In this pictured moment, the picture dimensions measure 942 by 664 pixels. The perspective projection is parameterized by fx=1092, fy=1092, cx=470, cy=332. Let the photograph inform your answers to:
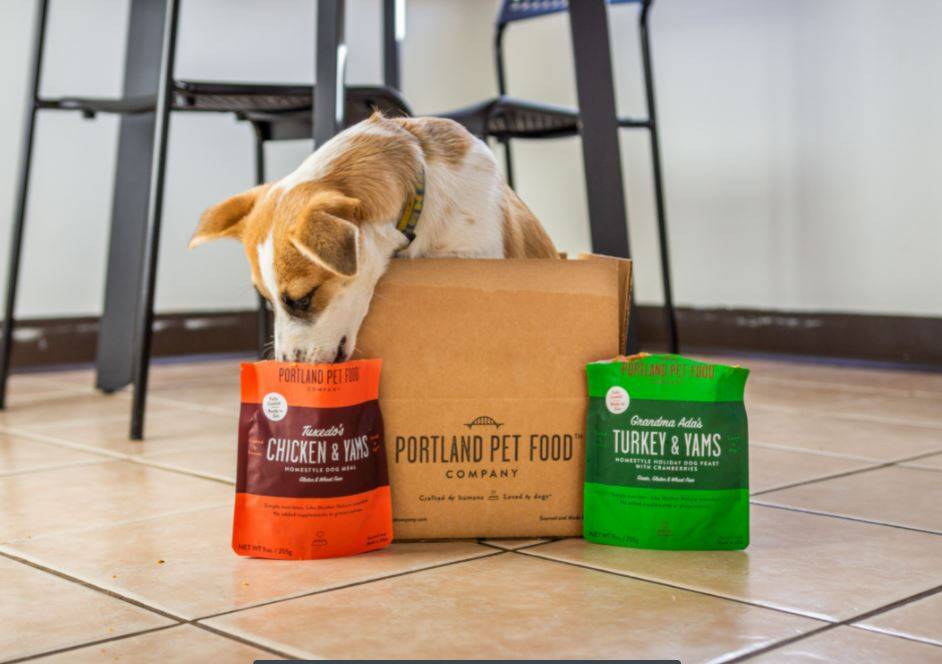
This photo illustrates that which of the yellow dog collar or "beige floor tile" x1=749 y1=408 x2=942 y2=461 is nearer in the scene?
the yellow dog collar

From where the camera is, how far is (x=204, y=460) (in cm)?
182

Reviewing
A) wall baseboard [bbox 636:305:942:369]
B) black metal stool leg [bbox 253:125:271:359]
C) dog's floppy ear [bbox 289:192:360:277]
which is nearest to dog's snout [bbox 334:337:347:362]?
dog's floppy ear [bbox 289:192:360:277]

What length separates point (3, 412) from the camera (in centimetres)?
235

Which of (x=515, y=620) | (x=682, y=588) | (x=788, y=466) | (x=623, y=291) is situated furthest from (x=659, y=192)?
(x=515, y=620)

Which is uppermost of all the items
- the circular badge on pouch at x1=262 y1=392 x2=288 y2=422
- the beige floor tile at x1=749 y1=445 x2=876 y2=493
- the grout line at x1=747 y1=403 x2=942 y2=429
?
A: the grout line at x1=747 y1=403 x2=942 y2=429

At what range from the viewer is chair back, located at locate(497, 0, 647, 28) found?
9.91 ft

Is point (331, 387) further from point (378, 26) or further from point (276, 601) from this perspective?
point (378, 26)

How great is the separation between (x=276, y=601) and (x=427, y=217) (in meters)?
0.68

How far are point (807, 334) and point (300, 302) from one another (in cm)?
217

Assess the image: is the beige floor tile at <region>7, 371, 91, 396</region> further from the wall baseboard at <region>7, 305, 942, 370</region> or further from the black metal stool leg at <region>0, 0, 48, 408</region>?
the black metal stool leg at <region>0, 0, 48, 408</region>

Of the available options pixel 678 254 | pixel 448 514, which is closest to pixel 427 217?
pixel 448 514

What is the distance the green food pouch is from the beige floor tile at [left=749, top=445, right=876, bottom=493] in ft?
1.18

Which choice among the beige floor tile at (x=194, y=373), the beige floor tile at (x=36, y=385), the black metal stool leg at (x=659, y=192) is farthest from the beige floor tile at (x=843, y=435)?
the beige floor tile at (x=36, y=385)

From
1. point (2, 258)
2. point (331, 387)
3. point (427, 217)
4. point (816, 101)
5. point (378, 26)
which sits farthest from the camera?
point (378, 26)
